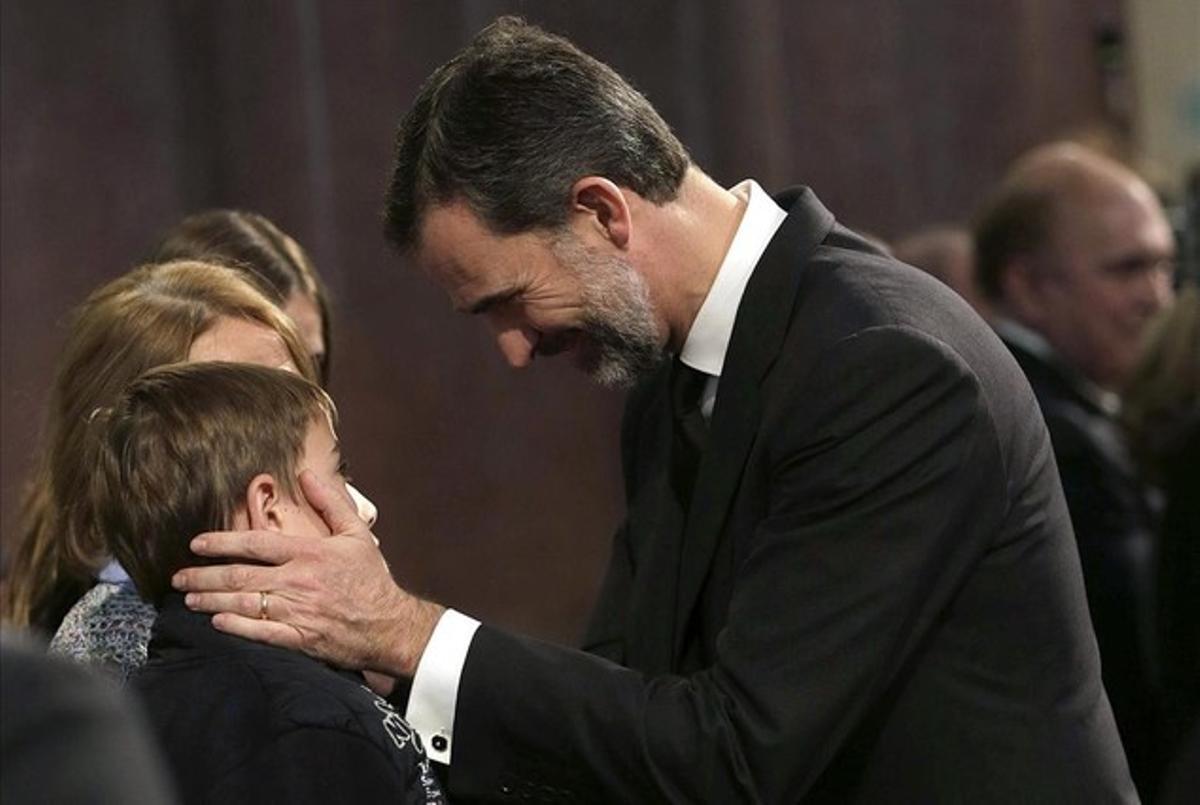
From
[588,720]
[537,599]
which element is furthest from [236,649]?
[537,599]

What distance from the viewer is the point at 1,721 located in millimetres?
1363

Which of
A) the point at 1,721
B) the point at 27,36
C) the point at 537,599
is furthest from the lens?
the point at 537,599

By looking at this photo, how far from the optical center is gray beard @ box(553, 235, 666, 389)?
292 cm

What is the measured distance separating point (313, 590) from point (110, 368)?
65 centimetres

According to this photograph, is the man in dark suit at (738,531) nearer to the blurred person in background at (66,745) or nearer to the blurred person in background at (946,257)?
the blurred person in background at (66,745)

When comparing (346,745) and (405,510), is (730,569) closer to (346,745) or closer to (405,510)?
(346,745)

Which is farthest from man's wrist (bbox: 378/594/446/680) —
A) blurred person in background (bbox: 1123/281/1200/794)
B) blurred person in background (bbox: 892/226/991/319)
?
blurred person in background (bbox: 892/226/991/319)

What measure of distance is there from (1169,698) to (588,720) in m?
2.14

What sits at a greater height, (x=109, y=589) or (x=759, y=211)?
(x=759, y=211)

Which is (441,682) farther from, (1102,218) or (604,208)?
(1102,218)

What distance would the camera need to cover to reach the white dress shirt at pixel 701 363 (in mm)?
2738

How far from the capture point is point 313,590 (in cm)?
255

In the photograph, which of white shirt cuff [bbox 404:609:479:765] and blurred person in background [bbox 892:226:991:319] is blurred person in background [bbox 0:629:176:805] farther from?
blurred person in background [bbox 892:226:991:319]

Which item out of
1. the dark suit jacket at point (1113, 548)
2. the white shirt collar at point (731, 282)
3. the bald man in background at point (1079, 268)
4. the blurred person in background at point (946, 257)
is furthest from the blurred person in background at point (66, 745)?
the blurred person in background at point (946, 257)
